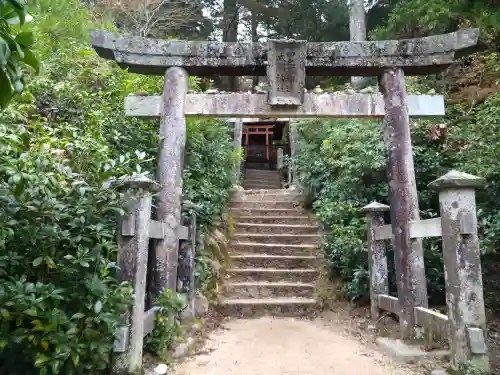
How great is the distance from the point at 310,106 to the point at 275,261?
3177mm

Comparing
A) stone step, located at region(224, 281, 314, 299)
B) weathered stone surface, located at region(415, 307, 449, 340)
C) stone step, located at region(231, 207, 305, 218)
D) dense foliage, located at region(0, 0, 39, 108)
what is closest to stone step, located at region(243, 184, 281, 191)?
stone step, located at region(231, 207, 305, 218)

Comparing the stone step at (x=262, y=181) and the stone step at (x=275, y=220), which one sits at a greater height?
the stone step at (x=262, y=181)

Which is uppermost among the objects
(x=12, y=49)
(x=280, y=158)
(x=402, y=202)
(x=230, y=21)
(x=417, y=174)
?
(x=230, y=21)

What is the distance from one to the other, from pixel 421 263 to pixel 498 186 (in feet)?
5.61

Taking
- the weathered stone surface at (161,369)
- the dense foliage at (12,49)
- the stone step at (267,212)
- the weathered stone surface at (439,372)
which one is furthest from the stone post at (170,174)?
the stone step at (267,212)

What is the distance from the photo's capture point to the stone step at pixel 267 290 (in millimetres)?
6097

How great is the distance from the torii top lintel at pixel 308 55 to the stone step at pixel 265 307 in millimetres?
3389

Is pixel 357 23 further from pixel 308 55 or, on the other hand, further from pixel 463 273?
pixel 463 273

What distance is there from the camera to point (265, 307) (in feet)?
18.7

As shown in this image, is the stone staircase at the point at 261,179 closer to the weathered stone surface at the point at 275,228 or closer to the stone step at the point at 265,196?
the stone step at the point at 265,196

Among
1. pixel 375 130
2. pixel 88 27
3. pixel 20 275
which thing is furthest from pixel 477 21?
pixel 20 275

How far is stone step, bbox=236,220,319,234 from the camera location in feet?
26.0

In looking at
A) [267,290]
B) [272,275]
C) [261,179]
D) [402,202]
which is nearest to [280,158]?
[261,179]

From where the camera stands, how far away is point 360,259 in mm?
5660
